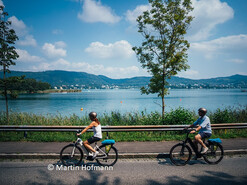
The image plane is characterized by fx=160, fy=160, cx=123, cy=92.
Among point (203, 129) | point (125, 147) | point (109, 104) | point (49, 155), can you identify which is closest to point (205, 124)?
point (203, 129)

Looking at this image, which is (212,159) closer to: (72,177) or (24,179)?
(72,177)

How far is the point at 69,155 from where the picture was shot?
518 centimetres

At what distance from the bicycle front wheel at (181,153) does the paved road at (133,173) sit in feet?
0.65

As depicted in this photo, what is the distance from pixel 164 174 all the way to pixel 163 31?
9212 millimetres

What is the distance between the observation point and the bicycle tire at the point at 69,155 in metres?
5.09

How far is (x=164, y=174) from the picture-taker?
14.4 ft

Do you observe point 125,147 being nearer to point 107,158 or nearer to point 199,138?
point 107,158

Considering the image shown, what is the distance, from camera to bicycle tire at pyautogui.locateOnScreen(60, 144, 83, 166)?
509 cm

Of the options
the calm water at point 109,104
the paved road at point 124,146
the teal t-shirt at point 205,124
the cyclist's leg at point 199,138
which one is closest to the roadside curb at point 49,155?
the paved road at point 124,146

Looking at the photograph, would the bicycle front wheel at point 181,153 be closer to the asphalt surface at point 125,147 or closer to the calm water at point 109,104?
the asphalt surface at point 125,147

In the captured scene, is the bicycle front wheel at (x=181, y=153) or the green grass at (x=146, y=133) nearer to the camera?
the bicycle front wheel at (x=181, y=153)

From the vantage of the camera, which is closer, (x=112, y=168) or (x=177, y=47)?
(x=112, y=168)

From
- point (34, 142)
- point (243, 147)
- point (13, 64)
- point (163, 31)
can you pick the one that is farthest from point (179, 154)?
point (13, 64)

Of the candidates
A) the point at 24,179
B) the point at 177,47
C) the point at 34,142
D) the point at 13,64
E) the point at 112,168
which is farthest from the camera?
the point at 13,64
